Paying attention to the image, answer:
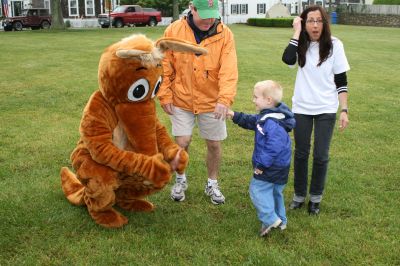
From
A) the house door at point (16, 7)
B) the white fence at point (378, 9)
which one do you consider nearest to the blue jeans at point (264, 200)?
the house door at point (16, 7)

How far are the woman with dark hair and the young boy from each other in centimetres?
55

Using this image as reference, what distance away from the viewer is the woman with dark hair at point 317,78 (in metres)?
4.54

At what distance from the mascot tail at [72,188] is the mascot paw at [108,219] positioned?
1.33 feet

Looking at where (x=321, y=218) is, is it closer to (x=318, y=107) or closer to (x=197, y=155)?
(x=318, y=107)

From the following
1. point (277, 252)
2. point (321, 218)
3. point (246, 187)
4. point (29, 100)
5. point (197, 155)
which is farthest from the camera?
point (29, 100)

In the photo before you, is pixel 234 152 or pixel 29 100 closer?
pixel 234 152

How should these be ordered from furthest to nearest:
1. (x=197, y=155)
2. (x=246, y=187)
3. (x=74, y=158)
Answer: (x=197, y=155) → (x=246, y=187) → (x=74, y=158)

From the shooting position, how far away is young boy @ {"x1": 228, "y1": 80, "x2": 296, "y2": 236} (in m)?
4.01

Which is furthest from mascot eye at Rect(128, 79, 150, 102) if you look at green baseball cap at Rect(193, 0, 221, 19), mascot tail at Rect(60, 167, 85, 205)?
mascot tail at Rect(60, 167, 85, 205)

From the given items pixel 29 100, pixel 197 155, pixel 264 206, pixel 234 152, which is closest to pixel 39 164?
pixel 197 155

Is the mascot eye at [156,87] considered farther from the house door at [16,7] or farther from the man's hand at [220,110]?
the house door at [16,7]

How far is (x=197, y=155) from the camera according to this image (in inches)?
262

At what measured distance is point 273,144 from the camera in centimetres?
397

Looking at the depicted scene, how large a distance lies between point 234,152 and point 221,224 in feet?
7.80
